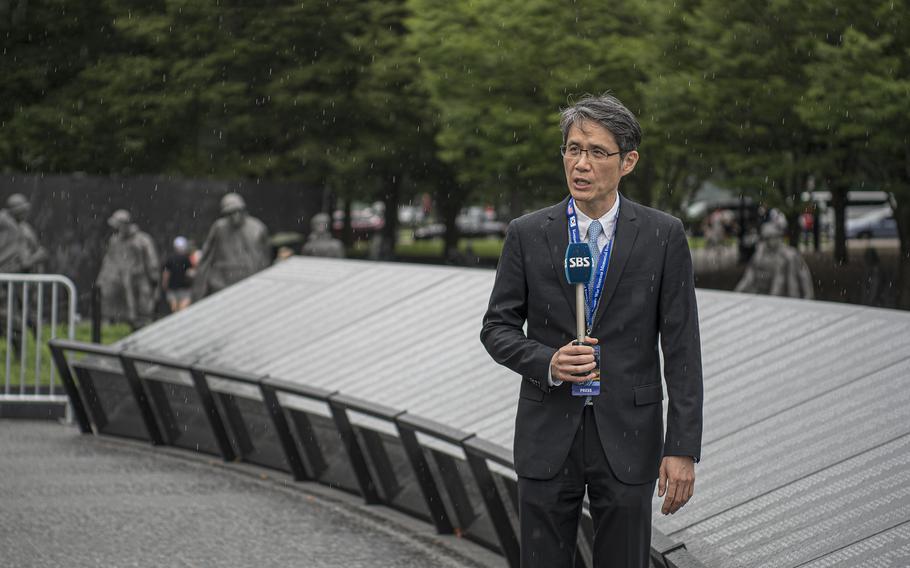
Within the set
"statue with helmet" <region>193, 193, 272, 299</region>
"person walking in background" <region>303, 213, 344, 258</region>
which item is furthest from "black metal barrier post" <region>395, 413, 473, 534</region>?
"person walking in background" <region>303, 213, 344, 258</region>

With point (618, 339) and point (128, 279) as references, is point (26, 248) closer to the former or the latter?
point (128, 279)

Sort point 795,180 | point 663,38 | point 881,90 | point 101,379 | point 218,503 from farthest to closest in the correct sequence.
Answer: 1. point 795,180
2. point 663,38
3. point 881,90
4. point 101,379
5. point 218,503

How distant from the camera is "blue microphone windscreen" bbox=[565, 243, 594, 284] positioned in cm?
408

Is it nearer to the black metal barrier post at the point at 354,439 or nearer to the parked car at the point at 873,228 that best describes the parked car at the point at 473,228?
the parked car at the point at 873,228

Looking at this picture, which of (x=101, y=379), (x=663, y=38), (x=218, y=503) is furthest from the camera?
(x=663, y=38)

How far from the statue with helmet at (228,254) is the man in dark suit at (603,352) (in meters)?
14.4

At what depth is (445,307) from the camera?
1055cm

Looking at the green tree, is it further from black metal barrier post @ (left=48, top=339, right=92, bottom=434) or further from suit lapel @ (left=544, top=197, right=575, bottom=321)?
suit lapel @ (left=544, top=197, right=575, bottom=321)

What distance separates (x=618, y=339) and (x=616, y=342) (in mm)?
10

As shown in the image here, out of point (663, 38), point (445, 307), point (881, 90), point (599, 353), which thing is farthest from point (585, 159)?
point (663, 38)

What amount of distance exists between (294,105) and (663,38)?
16304 mm

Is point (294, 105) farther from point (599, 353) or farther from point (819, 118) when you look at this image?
point (599, 353)

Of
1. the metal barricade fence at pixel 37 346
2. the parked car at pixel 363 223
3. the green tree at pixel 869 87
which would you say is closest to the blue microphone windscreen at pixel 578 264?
the metal barricade fence at pixel 37 346

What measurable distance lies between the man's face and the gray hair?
14 millimetres
